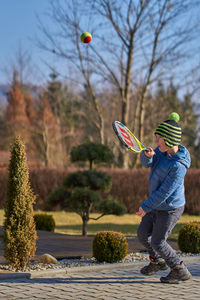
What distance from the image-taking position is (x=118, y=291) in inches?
208

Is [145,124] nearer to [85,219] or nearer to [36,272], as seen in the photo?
[85,219]

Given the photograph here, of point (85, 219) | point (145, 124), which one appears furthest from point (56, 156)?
point (85, 219)

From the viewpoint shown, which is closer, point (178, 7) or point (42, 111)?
point (178, 7)

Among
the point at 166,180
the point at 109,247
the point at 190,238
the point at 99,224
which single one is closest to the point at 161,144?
the point at 166,180

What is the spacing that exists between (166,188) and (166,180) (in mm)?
102

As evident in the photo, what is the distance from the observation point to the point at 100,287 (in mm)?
5473

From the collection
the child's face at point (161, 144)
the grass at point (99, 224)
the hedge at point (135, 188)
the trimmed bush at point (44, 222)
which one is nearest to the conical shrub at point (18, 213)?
the child's face at point (161, 144)

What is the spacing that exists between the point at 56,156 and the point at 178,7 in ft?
62.6

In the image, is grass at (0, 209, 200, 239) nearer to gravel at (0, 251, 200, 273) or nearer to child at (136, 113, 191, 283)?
gravel at (0, 251, 200, 273)

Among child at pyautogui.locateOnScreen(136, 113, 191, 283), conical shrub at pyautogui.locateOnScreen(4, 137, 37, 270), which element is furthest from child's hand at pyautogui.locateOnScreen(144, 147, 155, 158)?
conical shrub at pyautogui.locateOnScreen(4, 137, 37, 270)

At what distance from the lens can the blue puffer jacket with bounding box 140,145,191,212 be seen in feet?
17.7

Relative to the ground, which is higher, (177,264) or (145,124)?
(145,124)

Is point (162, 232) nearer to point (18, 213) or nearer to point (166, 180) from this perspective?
point (166, 180)

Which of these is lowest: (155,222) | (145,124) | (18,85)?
(155,222)
